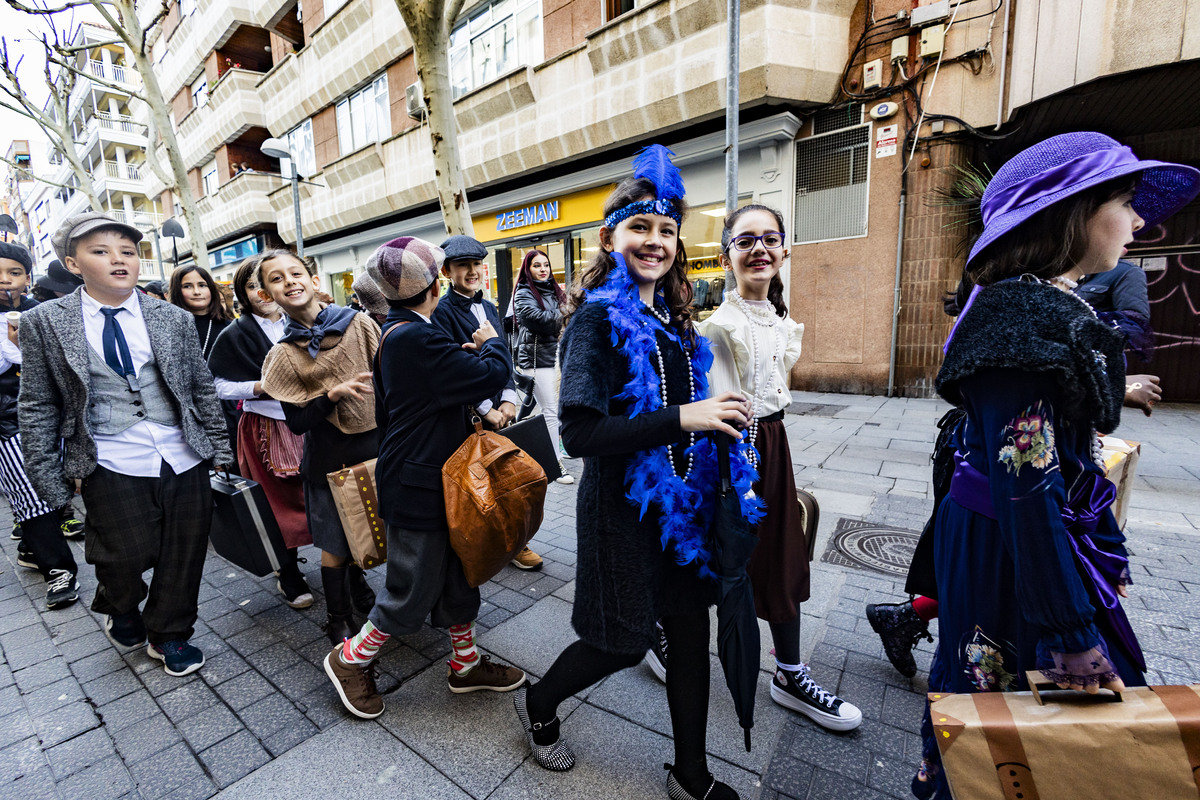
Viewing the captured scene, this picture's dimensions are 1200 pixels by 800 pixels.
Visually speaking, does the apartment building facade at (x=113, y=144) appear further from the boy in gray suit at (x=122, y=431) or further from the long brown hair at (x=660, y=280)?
the long brown hair at (x=660, y=280)

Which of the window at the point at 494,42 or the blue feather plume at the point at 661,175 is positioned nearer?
the blue feather plume at the point at 661,175

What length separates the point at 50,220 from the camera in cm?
5119

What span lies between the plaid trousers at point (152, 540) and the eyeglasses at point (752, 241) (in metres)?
2.78

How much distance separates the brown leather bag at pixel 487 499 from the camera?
212 centimetres

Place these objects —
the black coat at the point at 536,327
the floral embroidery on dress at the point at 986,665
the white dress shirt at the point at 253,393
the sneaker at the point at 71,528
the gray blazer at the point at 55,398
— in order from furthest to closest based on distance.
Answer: the black coat at the point at 536,327 → the sneaker at the point at 71,528 → the white dress shirt at the point at 253,393 → the gray blazer at the point at 55,398 → the floral embroidery on dress at the point at 986,665

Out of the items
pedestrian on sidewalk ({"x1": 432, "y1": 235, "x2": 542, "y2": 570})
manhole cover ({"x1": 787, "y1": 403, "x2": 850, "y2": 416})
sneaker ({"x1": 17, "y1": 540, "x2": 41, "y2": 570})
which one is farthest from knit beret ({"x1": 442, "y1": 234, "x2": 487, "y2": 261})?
manhole cover ({"x1": 787, "y1": 403, "x2": 850, "y2": 416})

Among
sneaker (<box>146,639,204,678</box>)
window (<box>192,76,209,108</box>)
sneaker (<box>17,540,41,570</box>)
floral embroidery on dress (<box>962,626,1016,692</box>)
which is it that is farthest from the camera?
window (<box>192,76,209,108</box>)

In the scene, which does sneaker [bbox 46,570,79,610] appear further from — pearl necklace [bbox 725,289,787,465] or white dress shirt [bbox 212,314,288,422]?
pearl necklace [bbox 725,289,787,465]

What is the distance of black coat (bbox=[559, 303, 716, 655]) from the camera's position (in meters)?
1.51

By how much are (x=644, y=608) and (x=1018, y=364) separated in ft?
3.62

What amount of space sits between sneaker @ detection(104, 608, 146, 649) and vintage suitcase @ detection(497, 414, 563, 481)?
2110 millimetres

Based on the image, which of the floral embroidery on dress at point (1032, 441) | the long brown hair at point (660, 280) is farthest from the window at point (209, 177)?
the floral embroidery on dress at point (1032, 441)

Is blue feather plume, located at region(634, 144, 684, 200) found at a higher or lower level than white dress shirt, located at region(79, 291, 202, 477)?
higher

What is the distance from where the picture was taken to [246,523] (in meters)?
2.82
